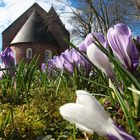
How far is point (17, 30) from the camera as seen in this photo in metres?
41.5

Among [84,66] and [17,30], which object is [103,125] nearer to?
[84,66]

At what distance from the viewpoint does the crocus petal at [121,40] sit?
1.21 m

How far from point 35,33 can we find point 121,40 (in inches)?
1407

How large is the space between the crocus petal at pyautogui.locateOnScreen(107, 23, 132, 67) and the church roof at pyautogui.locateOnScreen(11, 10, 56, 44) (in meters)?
35.6

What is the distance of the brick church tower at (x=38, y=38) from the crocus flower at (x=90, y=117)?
113ft

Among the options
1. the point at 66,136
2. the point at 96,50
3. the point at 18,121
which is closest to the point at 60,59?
the point at 18,121

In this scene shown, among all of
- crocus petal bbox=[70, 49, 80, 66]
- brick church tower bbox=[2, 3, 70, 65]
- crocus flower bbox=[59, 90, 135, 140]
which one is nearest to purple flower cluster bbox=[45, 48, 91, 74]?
crocus petal bbox=[70, 49, 80, 66]

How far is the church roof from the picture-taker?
120ft

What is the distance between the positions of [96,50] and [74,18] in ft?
84.5

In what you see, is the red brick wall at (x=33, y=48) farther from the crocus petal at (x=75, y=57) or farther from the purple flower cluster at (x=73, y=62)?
the crocus petal at (x=75, y=57)

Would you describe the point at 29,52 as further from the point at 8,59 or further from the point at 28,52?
the point at 8,59

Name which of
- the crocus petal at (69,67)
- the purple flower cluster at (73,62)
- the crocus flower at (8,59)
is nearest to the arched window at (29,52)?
the crocus flower at (8,59)

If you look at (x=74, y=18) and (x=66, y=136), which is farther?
(x=74, y=18)

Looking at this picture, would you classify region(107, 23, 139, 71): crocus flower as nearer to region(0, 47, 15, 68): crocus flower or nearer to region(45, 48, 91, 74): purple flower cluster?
region(45, 48, 91, 74): purple flower cluster
